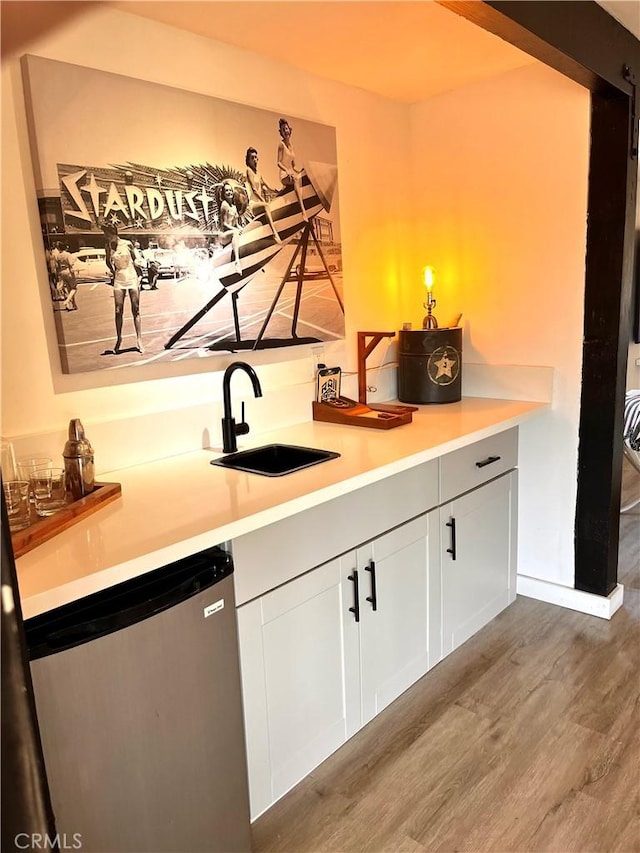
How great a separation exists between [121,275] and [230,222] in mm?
460

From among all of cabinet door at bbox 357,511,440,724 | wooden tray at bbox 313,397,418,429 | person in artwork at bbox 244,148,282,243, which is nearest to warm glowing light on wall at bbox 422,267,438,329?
wooden tray at bbox 313,397,418,429

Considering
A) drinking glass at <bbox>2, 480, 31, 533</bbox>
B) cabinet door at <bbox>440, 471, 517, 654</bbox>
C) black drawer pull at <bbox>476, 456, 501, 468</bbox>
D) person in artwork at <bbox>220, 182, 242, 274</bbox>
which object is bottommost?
cabinet door at <bbox>440, 471, 517, 654</bbox>

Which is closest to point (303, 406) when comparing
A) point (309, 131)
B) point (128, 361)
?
point (128, 361)

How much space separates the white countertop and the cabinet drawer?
110mm

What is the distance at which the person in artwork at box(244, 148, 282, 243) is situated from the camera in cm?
214

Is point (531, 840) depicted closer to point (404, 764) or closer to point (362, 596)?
point (404, 764)

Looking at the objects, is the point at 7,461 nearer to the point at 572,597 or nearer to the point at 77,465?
the point at 77,465

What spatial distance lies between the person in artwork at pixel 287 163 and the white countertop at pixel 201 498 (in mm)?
875

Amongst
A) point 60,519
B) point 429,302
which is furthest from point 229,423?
point 429,302

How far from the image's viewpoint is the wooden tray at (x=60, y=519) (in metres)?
1.25

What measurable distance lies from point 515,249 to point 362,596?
161 cm

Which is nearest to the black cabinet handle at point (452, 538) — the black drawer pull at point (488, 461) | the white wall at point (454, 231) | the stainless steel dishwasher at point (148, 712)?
the black drawer pull at point (488, 461)

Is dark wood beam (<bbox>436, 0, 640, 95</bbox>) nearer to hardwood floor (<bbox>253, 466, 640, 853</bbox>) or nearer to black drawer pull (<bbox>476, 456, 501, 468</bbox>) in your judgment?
black drawer pull (<bbox>476, 456, 501, 468</bbox>)

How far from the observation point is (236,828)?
151cm
